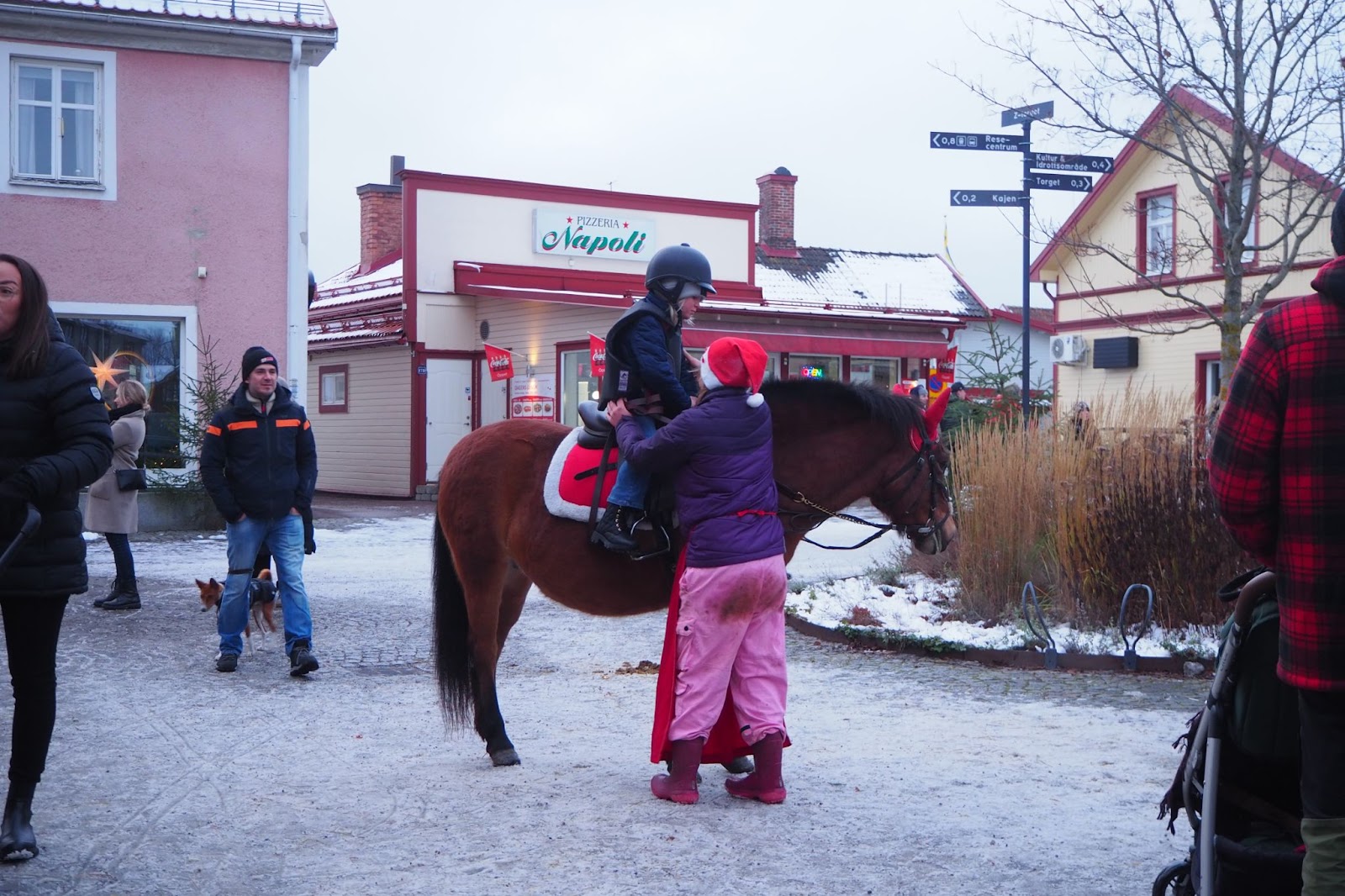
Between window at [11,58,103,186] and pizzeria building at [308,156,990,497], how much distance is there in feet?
26.1

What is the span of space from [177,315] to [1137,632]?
14.1 m

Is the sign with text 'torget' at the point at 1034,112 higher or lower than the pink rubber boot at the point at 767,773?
higher

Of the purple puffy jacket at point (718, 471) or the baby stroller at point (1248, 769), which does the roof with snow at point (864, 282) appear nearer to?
the purple puffy jacket at point (718, 471)

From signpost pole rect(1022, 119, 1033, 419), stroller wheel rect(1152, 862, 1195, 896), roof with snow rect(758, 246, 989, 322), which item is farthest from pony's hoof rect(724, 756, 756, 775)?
roof with snow rect(758, 246, 989, 322)

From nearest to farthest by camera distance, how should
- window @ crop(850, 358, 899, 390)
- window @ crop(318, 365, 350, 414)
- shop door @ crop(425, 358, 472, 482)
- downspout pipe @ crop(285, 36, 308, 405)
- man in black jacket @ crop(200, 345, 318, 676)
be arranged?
man in black jacket @ crop(200, 345, 318, 676) → downspout pipe @ crop(285, 36, 308, 405) → shop door @ crop(425, 358, 472, 482) → window @ crop(850, 358, 899, 390) → window @ crop(318, 365, 350, 414)

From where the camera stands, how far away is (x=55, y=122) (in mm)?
17609

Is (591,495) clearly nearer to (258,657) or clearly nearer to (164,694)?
(164,694)

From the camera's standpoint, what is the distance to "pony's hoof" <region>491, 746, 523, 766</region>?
611cm

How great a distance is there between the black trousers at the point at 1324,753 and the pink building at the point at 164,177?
16510mm

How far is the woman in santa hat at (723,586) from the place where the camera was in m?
5.45

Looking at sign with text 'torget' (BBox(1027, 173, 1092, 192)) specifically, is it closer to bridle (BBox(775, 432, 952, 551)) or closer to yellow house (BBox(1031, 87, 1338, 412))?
yellow house (BBox(1031, 87, 1338, 412))

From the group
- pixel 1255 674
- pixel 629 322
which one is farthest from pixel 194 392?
pixel 1255 674

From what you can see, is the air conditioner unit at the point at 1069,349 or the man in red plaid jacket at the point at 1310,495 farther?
the air conditioner unit at the point at 1069,349

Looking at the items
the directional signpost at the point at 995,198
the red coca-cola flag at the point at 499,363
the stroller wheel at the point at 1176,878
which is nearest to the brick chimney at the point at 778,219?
the red coca-cola flag at the point at 499,363
